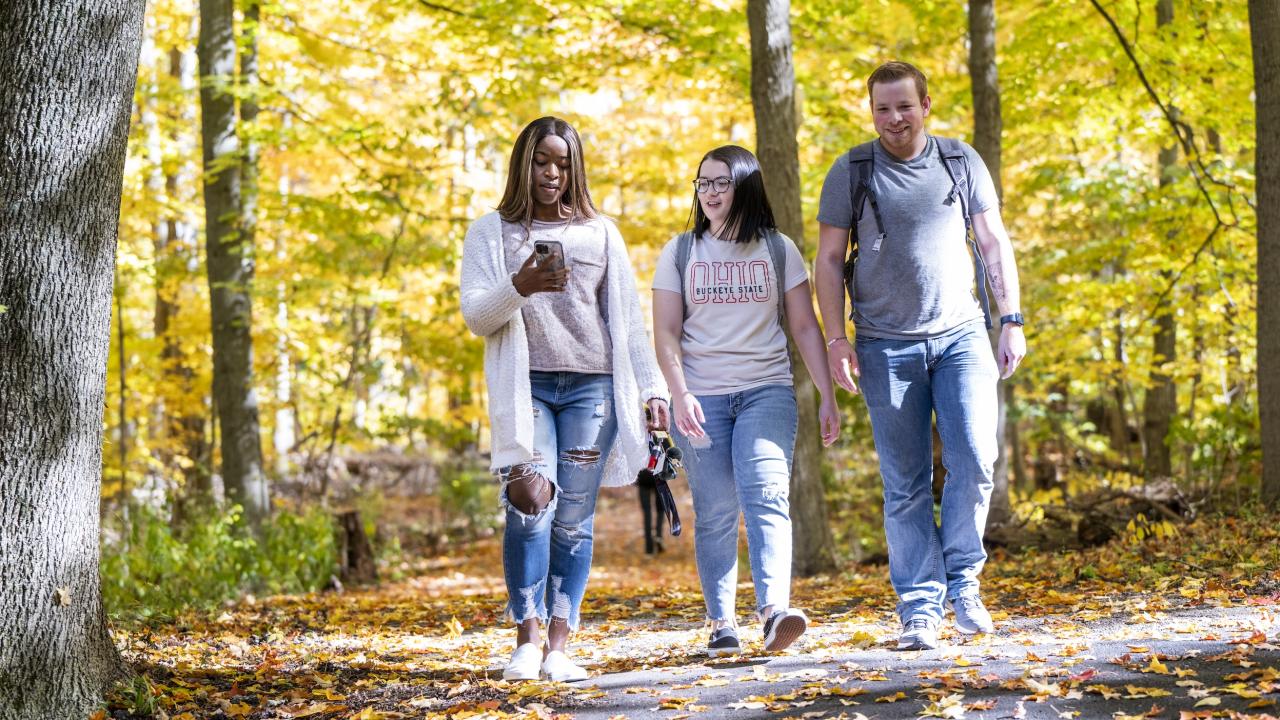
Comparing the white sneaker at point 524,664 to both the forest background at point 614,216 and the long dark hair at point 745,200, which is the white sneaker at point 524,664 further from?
the forest background at point 614,216

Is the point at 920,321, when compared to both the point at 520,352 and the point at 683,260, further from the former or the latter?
the point at 520,352

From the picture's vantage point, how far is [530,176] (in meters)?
4.02

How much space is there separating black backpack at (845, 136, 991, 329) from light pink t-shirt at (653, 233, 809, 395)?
0.76 feet

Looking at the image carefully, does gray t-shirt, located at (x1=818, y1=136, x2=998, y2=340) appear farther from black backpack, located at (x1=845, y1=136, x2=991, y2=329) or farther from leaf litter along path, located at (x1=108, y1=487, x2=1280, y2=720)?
leaf litter along path, located at (x1=108, y1=487, x2=1280, y2=720)

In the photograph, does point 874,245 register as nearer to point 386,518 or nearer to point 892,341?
point 892,341

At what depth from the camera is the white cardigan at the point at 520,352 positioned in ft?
12.4

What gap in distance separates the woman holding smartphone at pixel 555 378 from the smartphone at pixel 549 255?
13cm

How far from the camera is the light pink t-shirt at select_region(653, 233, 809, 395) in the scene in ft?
13.6

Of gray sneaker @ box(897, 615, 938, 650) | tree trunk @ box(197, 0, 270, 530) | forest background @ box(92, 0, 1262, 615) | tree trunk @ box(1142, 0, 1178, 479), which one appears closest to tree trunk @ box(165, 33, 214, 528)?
forest background @ box(92, 0, 1262, 615)

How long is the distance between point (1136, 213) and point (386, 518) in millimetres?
11866

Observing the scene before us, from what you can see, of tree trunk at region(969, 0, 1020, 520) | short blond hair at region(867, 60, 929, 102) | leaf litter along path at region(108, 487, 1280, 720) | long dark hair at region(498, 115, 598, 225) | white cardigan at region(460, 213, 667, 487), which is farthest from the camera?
tree trunk at region(969, 0, 1020, 520)

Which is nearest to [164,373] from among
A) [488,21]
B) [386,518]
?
[386,518]

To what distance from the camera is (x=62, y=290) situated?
3.59 metres

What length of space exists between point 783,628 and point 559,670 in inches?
31.7
